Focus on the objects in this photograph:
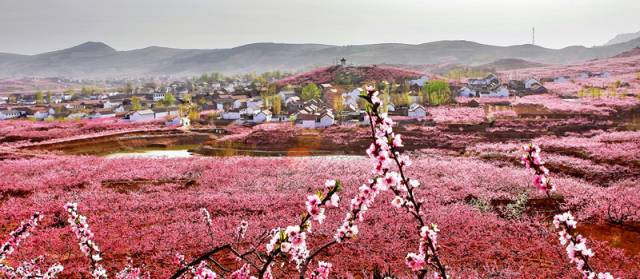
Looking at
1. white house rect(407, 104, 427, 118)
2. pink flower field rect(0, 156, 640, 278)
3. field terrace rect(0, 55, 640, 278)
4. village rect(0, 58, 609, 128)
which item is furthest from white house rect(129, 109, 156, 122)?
white house rect(407, 104, 427, 118)

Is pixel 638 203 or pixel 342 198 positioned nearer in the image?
pixel 638 203

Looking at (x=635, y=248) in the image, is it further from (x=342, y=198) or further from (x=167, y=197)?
(x=167, y=197)

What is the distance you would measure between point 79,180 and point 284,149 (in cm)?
2771

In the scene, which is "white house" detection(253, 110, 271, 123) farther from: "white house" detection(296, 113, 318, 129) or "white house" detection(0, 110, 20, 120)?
"white house" detection(0, 110, 20, 120)

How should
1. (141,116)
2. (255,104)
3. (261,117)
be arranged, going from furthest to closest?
(255,104) → (141,116) → (261,117)

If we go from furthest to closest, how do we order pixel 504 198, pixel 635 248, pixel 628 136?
pixel 628 136 → pixel 504 198 → pixel 635 248

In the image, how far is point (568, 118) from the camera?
6806 cm

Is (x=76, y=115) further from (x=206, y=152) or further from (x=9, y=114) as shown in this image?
(x=206, y=152)

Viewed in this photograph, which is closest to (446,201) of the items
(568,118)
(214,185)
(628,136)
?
(214,185)

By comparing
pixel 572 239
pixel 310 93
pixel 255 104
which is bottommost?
pixel 572 239

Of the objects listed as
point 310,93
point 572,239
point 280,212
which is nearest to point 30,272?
point 572,239

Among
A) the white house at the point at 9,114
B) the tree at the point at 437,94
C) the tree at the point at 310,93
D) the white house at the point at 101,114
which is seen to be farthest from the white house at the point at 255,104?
the white house at the point at 9,114

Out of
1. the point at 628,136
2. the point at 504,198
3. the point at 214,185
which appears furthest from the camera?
the point at 628,136

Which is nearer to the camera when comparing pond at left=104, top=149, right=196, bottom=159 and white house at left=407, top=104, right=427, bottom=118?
pond at left=104, top=149, right=196, bottom=159
